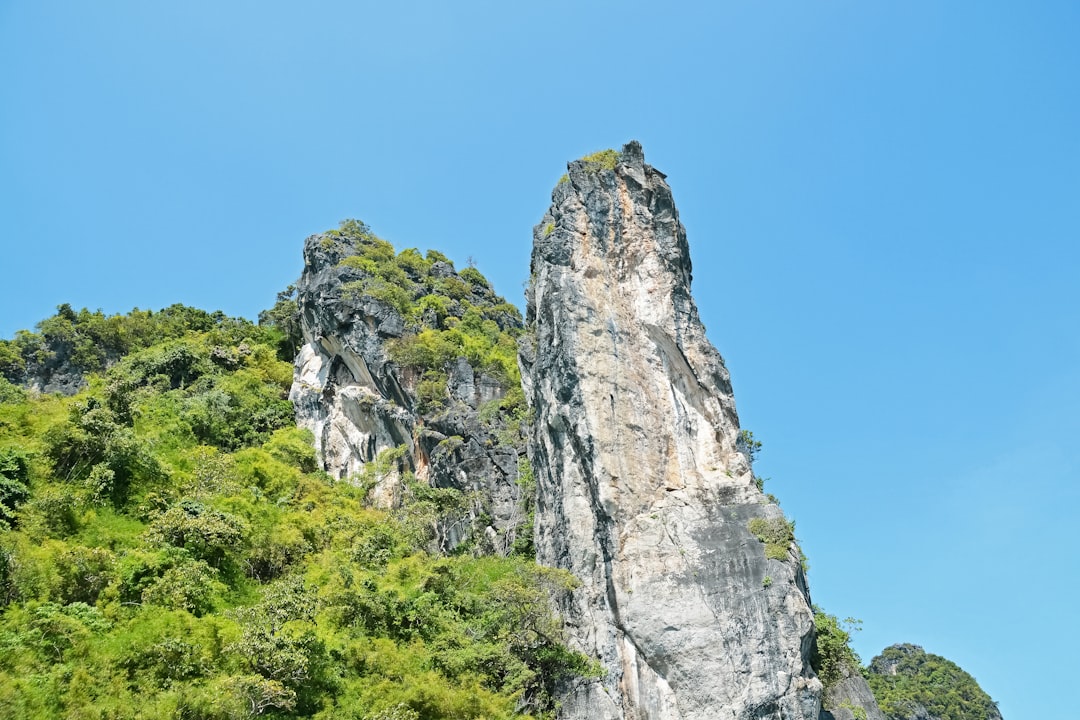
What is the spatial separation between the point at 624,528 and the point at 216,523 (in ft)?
36.4

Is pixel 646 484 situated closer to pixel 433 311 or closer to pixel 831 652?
pixel 831 652

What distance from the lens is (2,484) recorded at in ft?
71.0

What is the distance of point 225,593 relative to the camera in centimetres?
2172

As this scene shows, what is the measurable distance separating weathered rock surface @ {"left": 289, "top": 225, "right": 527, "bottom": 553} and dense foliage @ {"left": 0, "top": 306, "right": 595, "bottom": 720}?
5.35ft

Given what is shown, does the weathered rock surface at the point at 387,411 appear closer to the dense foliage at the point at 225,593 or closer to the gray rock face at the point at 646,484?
the dense foliage at the point at 225,593

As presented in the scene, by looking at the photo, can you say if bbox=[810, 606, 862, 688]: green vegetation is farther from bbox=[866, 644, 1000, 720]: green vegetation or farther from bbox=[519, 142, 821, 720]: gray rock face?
bbox=[866, 644, 1000, 720]: green vegetation

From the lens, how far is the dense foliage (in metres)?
16.7

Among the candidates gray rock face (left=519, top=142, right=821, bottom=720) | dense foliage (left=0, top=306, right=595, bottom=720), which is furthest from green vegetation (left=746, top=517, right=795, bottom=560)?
dense foliage (left=0, top=306, right=595, bottom=720)

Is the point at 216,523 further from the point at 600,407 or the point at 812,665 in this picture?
the point at 812,665

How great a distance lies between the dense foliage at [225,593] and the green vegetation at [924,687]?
117 ft

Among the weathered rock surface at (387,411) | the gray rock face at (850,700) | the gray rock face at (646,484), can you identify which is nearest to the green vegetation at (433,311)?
the weathered rock surface at (387,411)

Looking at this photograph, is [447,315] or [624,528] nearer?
[624,528]

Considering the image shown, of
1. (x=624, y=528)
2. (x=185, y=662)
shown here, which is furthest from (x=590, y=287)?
(x=185, y=662)

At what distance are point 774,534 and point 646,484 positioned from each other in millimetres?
3831
